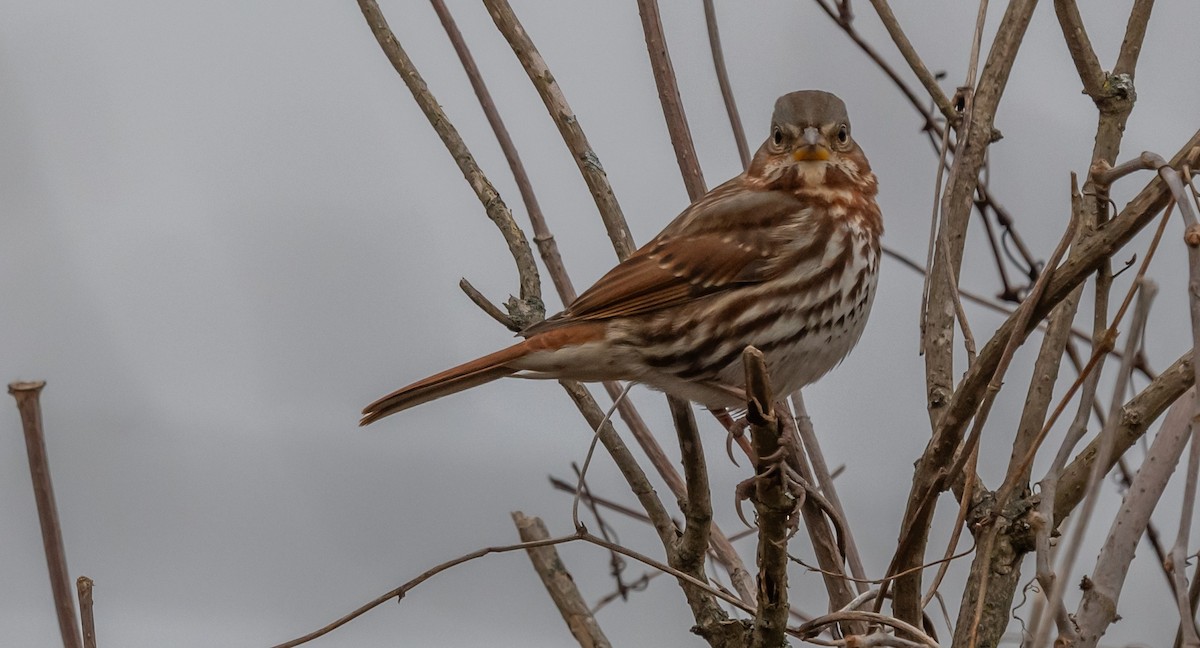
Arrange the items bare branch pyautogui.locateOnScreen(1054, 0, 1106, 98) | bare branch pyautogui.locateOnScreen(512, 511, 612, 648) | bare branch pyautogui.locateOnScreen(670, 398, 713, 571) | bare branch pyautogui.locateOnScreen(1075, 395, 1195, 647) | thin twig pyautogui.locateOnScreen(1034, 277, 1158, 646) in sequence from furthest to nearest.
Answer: bare branch pyautogui.locateOnScreen(512, 511, 612, 648), bare branch pyautogui.locateOnScreen(1054, 0, 1106, 98), bare branch pyautogui.locateOnScreen(670, 398, 713, 571), bare branch pyautogui.locateOnScreen(1075, 395, 1195, 647), thin twig pyautogui.locateOnScreen(1034, 277, 1158, 646)

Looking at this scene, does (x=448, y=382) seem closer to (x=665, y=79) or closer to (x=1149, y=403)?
(x=665, y=79)

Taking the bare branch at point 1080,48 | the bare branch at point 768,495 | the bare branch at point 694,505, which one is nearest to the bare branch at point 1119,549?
the bare branch at point 768,495

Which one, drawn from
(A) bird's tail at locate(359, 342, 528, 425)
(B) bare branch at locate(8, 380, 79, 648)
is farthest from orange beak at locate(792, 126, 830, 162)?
(B) bare branch at locate(8, 380, 79, 648)

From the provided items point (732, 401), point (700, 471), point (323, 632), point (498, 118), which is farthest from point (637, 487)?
point (498, 118)

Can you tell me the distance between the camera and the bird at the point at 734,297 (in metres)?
3.52

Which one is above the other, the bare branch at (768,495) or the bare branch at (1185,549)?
the bare branch at (768,495)

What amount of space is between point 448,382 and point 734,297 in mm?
854

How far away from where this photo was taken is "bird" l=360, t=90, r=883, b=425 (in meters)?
3.52

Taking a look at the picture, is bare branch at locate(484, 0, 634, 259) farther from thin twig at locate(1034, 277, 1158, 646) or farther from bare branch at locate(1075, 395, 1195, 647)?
thin twig at locate(1034, 277, 1158, 646)

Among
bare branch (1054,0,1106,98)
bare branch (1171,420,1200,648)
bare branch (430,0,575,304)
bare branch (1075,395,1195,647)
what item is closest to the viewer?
bare branch (1171,420,1200,648)

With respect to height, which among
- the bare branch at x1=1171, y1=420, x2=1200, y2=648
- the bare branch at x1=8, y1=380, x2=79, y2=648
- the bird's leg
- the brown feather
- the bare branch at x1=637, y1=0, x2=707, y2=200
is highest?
the bare branch at x1=637, y1=0, x2=707, y2=200

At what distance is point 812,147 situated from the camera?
158 inches

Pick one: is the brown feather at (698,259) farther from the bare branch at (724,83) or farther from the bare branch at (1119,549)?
the bare branch at (1119,549)

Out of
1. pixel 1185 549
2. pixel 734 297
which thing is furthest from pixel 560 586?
pixel 1185 549
